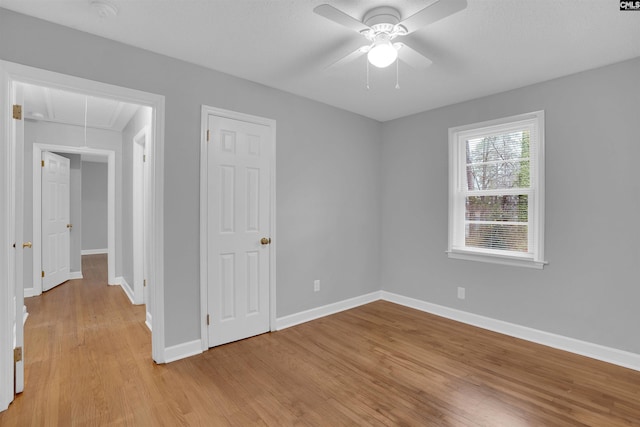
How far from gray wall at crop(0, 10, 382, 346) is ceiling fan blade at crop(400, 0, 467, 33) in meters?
1.82

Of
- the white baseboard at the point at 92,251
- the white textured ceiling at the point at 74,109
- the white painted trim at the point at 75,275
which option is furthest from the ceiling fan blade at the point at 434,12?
the white baseboard at the point at 92,251

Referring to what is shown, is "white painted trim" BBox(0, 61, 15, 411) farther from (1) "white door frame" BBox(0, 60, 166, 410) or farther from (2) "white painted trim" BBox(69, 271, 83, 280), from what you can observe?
(2) "white painted trim" BBox(69, 271, 83, 280)

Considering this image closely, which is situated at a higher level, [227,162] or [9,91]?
[9,91]

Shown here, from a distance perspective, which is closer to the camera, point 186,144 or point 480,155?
point 186,144

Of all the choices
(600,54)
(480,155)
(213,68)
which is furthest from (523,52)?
(213,68)

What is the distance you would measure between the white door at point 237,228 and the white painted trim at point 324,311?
250 mm

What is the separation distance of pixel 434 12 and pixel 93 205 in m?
9.79

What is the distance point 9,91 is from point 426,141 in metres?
3.90

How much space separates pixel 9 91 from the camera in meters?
2.02

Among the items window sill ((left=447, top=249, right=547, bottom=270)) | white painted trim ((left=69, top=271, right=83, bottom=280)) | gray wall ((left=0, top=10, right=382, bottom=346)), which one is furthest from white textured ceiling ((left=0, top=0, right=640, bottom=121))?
white painted trim ((left=69, top=271, right=83, bottom=280))

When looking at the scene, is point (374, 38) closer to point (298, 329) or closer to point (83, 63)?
point (83, 63)

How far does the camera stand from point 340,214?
4035mm

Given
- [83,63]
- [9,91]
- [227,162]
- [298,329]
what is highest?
[83,63]

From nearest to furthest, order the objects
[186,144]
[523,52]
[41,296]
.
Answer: [523,52]
[186,144]
[41,296]
